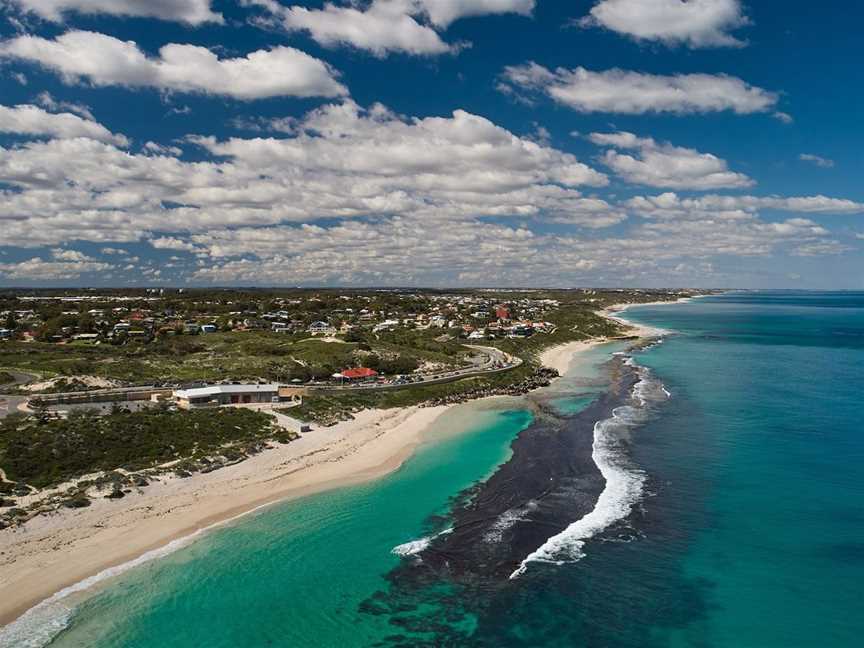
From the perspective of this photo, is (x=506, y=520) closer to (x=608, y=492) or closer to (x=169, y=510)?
(x=608, y=492)

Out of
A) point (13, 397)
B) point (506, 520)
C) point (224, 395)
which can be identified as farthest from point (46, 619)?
point (13, 397)

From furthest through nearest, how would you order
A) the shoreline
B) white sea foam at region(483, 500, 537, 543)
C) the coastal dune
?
1. white sea foam at region(483, 500, 537, 543)
2. the coastal dune
3. the shoreline

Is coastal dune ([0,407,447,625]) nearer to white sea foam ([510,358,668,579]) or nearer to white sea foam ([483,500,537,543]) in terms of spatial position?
white sea foam ([483,500,537,543])

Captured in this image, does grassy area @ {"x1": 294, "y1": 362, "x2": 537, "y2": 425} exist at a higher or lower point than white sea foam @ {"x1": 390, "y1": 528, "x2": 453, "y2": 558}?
higher

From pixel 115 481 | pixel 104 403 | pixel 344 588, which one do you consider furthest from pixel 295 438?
pixel 344 588

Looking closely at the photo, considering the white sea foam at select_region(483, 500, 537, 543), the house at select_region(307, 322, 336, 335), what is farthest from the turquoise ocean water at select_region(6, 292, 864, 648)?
the house at select_region(307, 322, 336, 335)

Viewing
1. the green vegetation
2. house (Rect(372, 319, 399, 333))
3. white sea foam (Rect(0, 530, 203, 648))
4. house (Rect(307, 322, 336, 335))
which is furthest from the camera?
house (Rect(372, 319, 399, 333))

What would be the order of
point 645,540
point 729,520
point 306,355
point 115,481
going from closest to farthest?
point 645,540 < point 729,520 < point 115,481 < point 306,355

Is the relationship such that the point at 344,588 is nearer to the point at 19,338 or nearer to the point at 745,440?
the point at 745,440
